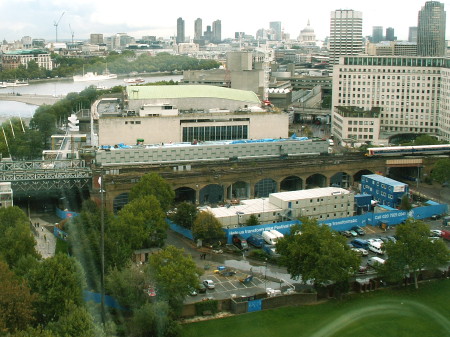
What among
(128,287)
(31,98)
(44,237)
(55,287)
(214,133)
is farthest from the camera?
(31,98)

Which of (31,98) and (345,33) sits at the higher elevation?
(345,33)

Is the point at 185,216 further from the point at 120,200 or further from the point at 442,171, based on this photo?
the point at 442,171

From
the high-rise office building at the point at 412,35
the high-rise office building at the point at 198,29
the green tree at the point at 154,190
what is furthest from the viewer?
the high-rise office building at the point at 198,29

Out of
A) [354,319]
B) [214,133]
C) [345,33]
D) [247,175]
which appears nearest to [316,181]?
[247,175]

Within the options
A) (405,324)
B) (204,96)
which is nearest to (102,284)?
(405,324)

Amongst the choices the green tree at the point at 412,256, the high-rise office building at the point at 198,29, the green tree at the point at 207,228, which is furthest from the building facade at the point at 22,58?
the high-rise office building at the point at 198,29

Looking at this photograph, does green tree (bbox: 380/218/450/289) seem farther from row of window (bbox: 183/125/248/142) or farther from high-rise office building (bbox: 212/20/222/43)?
high-rise office building (bbox: 212/20/222/43)

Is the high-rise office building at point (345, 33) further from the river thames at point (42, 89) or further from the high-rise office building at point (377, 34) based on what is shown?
the high-rise office building at point (377, 34)

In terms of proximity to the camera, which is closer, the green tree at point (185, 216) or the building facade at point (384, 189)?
the green tree at point (185, 216)

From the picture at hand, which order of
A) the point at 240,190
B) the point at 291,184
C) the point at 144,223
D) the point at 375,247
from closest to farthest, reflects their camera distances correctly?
the point at 144,223 → the point at 375,247 → the point at 240,190 → the point at 291,184
